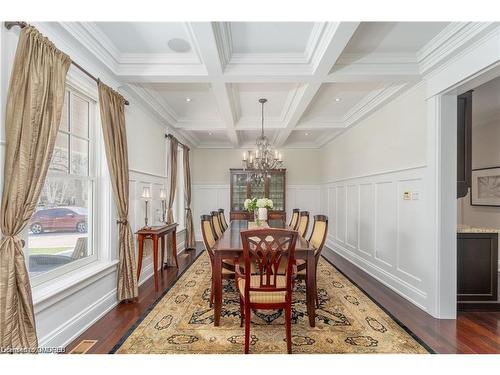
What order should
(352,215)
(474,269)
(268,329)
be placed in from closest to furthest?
(268,329)
(474,269)
(352,215)

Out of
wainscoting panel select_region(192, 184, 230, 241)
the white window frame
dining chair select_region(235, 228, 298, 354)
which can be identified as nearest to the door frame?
dining chair select_region(235, 228, 298, 354)

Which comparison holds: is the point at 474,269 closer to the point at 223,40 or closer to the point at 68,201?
the point at 223,40

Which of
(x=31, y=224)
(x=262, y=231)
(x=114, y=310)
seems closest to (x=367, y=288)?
(x=262, y=231)

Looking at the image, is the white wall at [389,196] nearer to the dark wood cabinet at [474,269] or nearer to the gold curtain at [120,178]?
the dark wood cabinet at [474,269]

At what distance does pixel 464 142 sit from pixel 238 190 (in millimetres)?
4835

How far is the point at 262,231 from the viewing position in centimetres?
207

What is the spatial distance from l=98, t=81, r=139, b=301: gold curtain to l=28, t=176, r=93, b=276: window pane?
30 centimetres

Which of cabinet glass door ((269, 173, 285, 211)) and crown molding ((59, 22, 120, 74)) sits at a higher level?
crown molding ((59, 22, 120, 74))

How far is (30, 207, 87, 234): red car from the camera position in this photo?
2.06m

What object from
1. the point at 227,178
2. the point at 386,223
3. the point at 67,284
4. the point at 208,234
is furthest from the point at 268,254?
the point at 227,178

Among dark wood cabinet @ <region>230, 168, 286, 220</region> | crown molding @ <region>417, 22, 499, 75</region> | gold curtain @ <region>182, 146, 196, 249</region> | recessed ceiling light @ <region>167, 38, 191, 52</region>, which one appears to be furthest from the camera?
dark wood cabinet @ <region>230, 168, 286, 220</region>

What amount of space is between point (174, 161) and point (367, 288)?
3917 millimetres

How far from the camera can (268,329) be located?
244 centimetres

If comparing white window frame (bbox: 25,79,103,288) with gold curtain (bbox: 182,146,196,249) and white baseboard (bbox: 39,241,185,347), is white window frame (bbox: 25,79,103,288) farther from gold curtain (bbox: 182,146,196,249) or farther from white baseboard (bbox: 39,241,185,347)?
gold curtain (bbox: 182,146,196,249)
